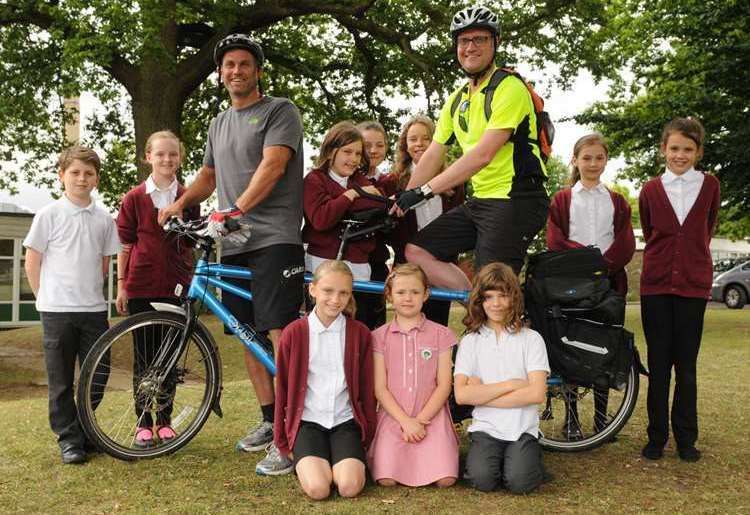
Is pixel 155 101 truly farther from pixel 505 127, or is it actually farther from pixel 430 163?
pixel 505 127

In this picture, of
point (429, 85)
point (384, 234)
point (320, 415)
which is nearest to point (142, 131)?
point (429, 85)

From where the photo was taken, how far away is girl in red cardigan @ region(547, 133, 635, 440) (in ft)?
16.8

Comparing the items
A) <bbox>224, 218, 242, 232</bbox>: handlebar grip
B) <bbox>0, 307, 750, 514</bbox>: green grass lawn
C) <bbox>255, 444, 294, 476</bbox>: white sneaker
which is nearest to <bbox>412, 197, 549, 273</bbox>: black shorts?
<bbox>224, 218, 242, 232</bbox>: handlebar grip

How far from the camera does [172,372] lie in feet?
14.6

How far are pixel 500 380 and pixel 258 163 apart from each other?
180 centimetres

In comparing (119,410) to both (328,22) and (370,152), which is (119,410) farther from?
(328,22)

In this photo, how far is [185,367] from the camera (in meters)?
4.50

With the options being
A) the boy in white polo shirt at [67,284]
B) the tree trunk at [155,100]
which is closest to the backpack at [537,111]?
the boy in white polo shirt at [67,284]

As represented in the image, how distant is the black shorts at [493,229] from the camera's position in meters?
4.33

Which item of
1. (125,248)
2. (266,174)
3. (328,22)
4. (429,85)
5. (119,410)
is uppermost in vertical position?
(328,22)

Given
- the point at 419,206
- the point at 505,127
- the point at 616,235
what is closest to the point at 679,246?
the point at 616,235

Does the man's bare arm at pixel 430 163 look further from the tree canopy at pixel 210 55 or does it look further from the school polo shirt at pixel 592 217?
the tree canopy at pixel 210 55

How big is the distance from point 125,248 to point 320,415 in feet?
5.88

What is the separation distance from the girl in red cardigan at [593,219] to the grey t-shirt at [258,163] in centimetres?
172
